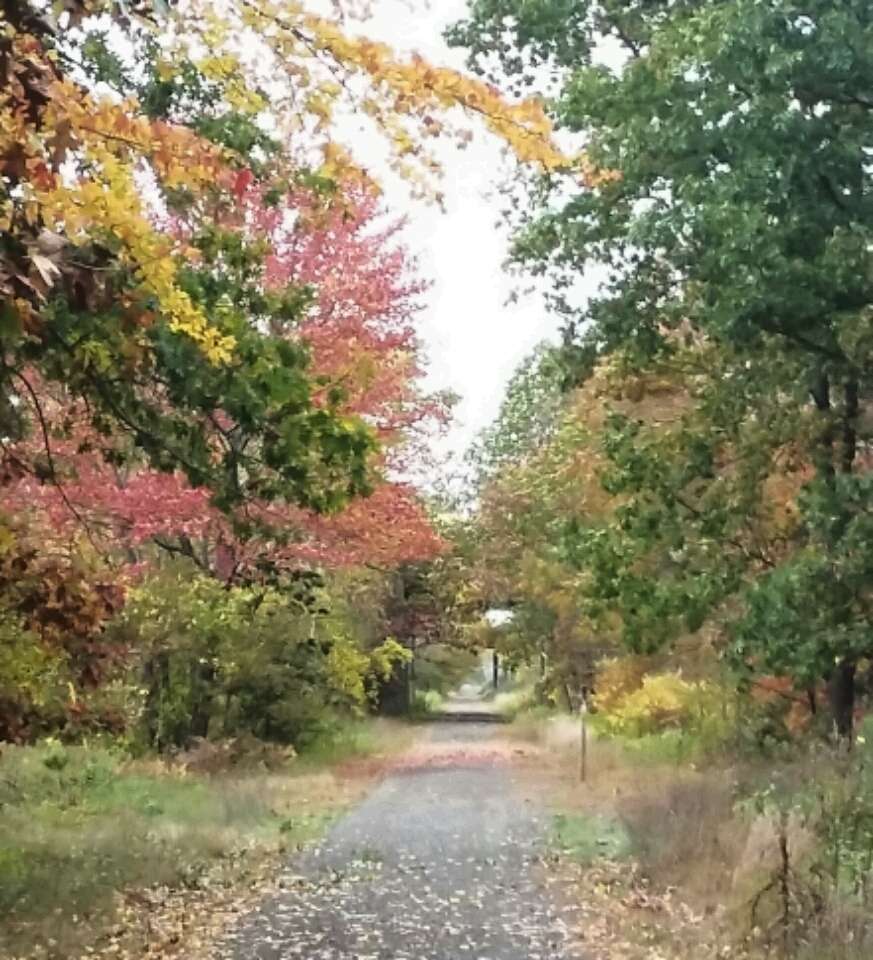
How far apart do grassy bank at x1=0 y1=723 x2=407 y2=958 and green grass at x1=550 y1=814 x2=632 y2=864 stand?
121 inches

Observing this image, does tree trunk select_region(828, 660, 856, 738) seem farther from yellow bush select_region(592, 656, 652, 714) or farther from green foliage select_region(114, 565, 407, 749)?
yellow bush select_region(592, 656, 652, 714)

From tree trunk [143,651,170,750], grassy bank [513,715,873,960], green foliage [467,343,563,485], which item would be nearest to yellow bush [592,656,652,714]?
tree trunk [143,651,170,750]

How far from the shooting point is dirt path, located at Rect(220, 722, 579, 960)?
973 cm

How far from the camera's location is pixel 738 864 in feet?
34.4

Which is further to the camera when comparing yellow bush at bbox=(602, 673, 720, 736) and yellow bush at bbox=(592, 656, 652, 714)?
yellow bush at bbox=(592, 656, 652, 714)

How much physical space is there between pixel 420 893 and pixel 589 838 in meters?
4.54

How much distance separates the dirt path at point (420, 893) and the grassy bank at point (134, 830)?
646mm

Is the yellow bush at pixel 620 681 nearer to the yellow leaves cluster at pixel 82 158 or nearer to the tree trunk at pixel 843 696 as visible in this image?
the tree trunk at pixel 843 696

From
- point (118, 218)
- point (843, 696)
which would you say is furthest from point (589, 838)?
point (118, 218)

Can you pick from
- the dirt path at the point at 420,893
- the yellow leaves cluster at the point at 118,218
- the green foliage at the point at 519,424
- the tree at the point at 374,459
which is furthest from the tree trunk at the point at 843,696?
the green foliage at the point at 519,424

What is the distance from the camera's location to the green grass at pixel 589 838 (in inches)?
567

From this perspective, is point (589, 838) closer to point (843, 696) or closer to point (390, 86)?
point (843, 696)

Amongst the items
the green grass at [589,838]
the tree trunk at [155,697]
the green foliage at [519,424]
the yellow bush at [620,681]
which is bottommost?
the green grass at [589,838]

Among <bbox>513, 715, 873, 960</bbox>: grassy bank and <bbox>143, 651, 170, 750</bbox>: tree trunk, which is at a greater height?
<bbox>143, 651, 170, 750</bbox>: tree trunk
